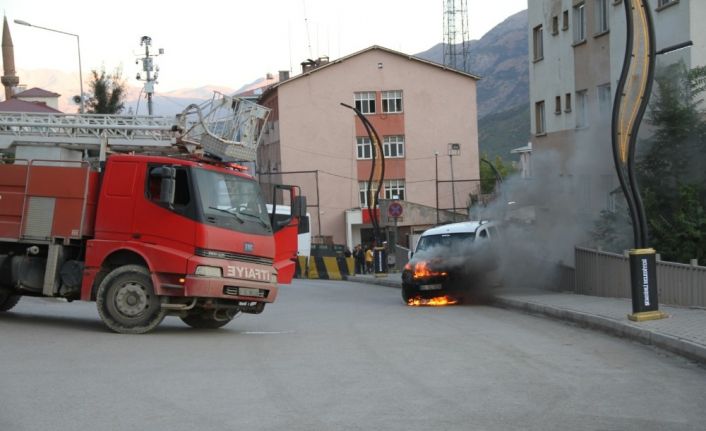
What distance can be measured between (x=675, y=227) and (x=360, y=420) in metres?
15.0

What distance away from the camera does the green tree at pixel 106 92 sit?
45.5 meters

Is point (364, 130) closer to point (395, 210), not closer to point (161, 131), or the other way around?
point (395, 210)

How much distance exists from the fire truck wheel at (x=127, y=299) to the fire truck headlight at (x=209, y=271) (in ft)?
2.76

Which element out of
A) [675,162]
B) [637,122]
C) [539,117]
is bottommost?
[637,122]

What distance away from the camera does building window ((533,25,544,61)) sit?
3497 cm

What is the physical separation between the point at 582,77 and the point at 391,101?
111 ft

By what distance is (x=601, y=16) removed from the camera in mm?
28672

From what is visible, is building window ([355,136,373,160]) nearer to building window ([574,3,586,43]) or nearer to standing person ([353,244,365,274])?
standing person ([353,244,365,274])

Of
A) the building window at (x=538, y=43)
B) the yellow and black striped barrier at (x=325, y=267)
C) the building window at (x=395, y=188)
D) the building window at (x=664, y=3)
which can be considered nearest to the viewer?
the building window at (x=664, y=3)

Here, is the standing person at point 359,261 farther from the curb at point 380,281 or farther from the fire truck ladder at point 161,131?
the fire truck ladder at point 161,131

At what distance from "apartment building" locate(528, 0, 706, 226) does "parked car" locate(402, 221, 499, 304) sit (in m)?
2.92

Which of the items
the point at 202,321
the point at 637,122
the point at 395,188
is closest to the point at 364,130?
the point at 395,188

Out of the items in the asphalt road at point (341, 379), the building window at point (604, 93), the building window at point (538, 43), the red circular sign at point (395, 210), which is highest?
the building window at point (538, 43)

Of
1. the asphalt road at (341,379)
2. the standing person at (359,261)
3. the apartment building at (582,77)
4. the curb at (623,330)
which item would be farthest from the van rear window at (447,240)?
the standing person at (359,261)
